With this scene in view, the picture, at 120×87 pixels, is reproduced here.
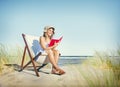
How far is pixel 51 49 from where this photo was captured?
12.6ft

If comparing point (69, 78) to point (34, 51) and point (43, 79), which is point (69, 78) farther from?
point (34, 51)

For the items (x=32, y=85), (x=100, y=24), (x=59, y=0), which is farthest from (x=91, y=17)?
(x=32, y=85)

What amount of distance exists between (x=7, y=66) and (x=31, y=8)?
0.68m

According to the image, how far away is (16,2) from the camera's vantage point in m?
3.88

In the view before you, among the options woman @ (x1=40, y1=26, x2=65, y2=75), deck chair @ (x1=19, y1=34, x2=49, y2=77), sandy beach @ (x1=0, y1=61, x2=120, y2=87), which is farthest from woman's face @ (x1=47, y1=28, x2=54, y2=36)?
sandy beach @ (x1=0, y1=61, x2=120, y2=87)

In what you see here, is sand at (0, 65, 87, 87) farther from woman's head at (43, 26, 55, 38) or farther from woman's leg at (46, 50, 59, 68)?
woman's head at (43, 26, 55, 38)

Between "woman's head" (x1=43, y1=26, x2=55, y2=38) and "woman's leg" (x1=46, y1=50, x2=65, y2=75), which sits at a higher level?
"woman's head" (x1=43, y1=26, x2=55, y2=38)

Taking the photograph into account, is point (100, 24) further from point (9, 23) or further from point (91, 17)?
point (9, 23)

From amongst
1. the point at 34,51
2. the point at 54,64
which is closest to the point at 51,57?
the point at 54,64

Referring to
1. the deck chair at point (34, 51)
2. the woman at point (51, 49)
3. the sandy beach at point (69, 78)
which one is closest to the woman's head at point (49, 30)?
the woman at point (51, 49)

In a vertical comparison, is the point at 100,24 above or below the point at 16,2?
below

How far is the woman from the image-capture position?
382cm

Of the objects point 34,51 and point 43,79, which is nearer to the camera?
point 43,79

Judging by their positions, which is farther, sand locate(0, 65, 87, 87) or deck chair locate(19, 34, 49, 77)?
deck chair locate(19, 34, 49, 77)
